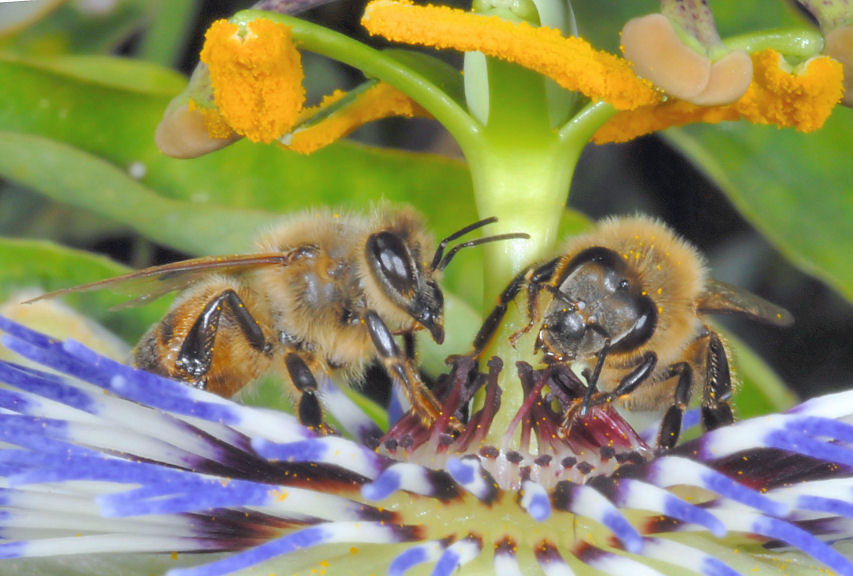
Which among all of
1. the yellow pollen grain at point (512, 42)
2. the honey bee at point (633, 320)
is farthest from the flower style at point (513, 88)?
the honey bee at point (633, 320)

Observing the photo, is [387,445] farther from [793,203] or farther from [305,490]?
[793,203]

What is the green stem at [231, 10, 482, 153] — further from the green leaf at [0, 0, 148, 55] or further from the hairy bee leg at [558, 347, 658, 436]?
the green leaf at [0, 0, 148, 55]

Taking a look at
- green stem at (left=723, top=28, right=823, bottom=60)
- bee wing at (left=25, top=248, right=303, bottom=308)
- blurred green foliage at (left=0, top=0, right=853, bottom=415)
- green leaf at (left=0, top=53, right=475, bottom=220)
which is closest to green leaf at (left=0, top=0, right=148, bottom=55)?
blurred green foliage at (left=0, top=0, right=853, bottom=415)

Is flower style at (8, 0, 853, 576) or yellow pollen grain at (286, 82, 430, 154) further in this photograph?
yellow pollen grain at (286, 82, 430, 154)

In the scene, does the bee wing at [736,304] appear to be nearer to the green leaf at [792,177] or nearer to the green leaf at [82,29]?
the green leaf at [792,177]

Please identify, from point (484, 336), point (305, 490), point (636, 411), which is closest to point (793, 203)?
point (636, 411)

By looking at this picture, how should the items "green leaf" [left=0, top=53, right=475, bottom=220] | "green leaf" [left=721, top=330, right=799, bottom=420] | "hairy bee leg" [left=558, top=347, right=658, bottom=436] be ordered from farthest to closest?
"green leaf" [left=0, top=53, right=475, bottom=220]
"green leaf" [left=721, top=330, right=799, bottom=420]
"hairy bee leg" [left=558, top=347, right=658, bottom=436]

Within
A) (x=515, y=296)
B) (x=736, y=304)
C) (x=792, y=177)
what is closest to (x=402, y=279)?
(x=515, y=296)
